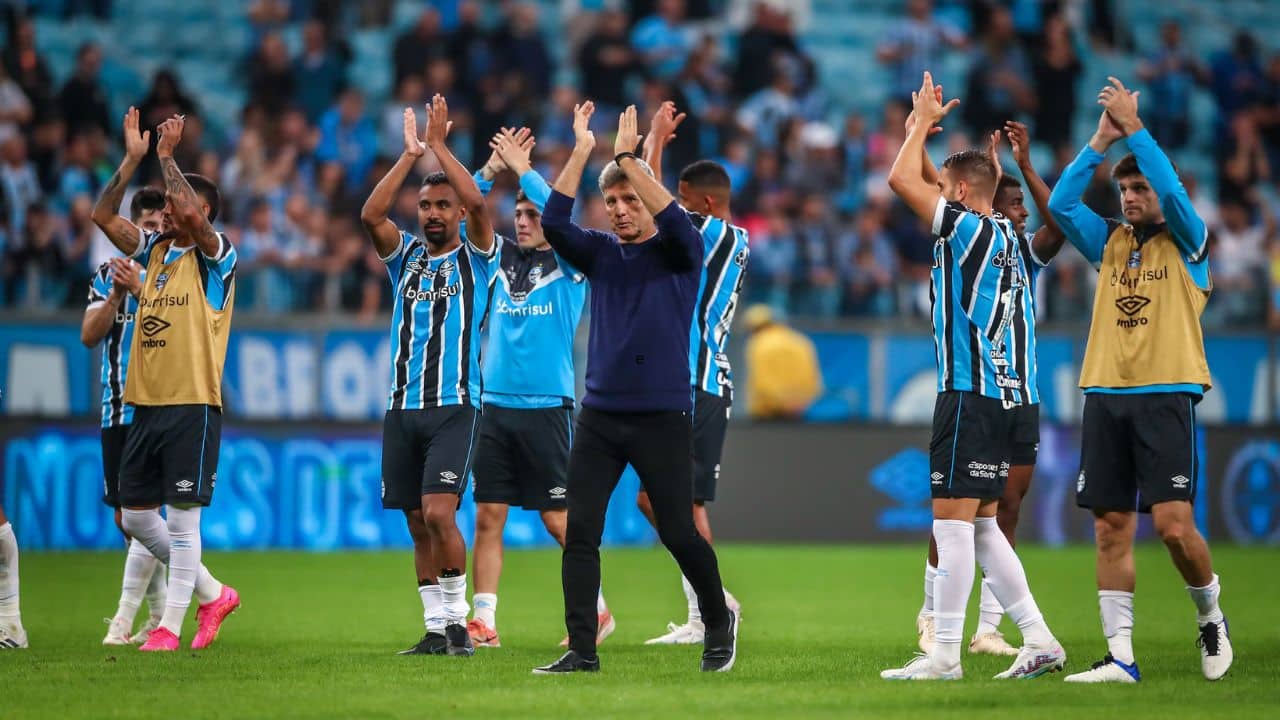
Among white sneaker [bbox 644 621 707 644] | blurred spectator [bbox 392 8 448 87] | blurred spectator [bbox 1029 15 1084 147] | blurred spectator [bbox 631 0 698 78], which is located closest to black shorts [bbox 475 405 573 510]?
white sneaker [bbox 644 621 707 644]

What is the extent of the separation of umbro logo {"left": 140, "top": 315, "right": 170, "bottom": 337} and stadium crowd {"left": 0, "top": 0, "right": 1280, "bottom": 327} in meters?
7.29

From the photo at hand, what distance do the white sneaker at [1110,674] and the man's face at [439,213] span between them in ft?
13.2

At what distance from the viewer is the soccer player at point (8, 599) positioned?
30.4 feet

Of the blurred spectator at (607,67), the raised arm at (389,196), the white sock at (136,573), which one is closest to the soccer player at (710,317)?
the raised arm at (389,196)

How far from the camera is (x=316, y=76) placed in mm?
21688

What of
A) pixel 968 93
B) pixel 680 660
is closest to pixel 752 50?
pixel 968 93

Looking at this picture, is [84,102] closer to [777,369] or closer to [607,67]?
[607,67]

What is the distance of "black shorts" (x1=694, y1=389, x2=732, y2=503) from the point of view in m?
10.1

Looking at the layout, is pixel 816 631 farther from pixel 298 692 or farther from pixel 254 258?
pixel 254 258

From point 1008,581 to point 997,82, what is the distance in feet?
Result: 55.8

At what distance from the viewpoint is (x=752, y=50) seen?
23.3 metres

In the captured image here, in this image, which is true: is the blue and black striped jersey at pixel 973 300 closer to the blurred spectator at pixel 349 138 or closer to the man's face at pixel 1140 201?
the man's face at pixel 1140 201

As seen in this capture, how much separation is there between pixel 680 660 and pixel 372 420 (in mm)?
9319

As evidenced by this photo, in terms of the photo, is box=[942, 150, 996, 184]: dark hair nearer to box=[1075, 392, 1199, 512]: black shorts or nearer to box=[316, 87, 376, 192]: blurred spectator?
box=[1075, 392, 1199, 512]: black shorts
